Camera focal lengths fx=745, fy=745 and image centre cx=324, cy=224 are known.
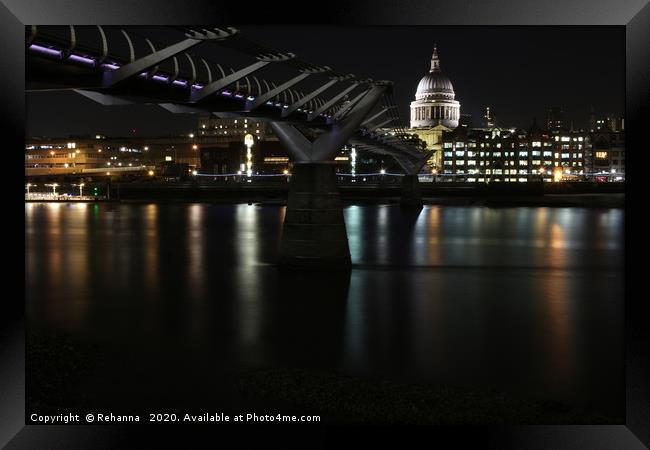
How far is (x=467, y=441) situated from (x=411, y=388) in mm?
4858

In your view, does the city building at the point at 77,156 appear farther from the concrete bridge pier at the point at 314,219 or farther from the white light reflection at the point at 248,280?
the concrete bridge pier at the point at 314,219

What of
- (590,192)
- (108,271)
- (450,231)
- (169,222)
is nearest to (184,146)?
(590,192)

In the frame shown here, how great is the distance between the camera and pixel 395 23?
6.47 m

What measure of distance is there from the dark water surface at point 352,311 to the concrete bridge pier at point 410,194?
3712cm

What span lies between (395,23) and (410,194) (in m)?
80.5

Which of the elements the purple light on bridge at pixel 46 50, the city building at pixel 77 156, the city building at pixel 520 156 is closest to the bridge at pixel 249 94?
the purple light on bridge at pixel 46 50

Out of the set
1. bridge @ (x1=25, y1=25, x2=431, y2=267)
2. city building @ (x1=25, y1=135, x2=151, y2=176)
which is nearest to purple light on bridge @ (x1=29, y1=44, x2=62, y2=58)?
bridge @ (x1=25, y1=25, x2=431, y2=267)

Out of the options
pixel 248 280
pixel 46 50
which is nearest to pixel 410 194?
pixel 248 280

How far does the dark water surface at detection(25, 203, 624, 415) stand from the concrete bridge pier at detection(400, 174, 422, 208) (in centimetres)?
3712

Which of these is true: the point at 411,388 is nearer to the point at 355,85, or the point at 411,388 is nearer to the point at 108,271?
the point at 355,85

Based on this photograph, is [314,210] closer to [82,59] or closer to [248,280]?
[248,280]

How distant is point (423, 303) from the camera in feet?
73.5

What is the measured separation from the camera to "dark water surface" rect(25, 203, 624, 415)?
504 inches

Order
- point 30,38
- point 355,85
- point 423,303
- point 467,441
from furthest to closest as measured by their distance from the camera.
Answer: point 355,85
point 423,303
point 30,38
point 467,441
